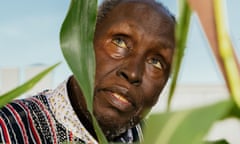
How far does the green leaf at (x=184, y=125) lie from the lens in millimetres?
118

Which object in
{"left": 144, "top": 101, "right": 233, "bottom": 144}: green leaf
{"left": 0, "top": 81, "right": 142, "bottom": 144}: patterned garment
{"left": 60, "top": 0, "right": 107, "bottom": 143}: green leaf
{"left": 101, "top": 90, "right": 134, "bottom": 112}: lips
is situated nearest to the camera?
{"left": 144, "top": 101, "right": 233, "bottom": 144}: green leaf

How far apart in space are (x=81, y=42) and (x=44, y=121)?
31.9 inches

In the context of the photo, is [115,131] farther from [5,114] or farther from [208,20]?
[208,20]

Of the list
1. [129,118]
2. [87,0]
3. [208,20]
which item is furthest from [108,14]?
[208,20]

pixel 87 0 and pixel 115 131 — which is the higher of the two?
pixel 87 0

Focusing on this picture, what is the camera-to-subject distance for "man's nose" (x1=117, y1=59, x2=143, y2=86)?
874 millimetres

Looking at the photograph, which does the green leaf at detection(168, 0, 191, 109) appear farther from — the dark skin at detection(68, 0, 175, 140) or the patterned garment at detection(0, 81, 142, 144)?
the patterned garment at detection(0, 81, 142, 144)

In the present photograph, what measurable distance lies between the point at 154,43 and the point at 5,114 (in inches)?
12.5

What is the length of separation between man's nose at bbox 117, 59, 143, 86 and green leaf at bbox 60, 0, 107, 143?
622 millimetres

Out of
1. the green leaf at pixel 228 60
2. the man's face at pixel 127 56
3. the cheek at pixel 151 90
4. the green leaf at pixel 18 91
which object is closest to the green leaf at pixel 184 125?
the green leaf at pixel 228 60

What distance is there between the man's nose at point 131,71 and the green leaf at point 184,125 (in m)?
0.74

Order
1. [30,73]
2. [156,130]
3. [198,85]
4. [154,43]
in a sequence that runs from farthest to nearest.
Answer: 1. [198,85]
2. [30,73]
3. [154,43]
4. [156,130]

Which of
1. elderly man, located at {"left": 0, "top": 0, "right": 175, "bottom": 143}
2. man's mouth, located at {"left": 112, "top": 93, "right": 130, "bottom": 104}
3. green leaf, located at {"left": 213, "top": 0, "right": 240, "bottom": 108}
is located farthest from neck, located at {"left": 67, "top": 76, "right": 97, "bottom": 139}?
green leaf, located at {"left": 213, "top": 0, "right": 240, "bottom": 108}

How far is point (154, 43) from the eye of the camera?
929 millimetres
